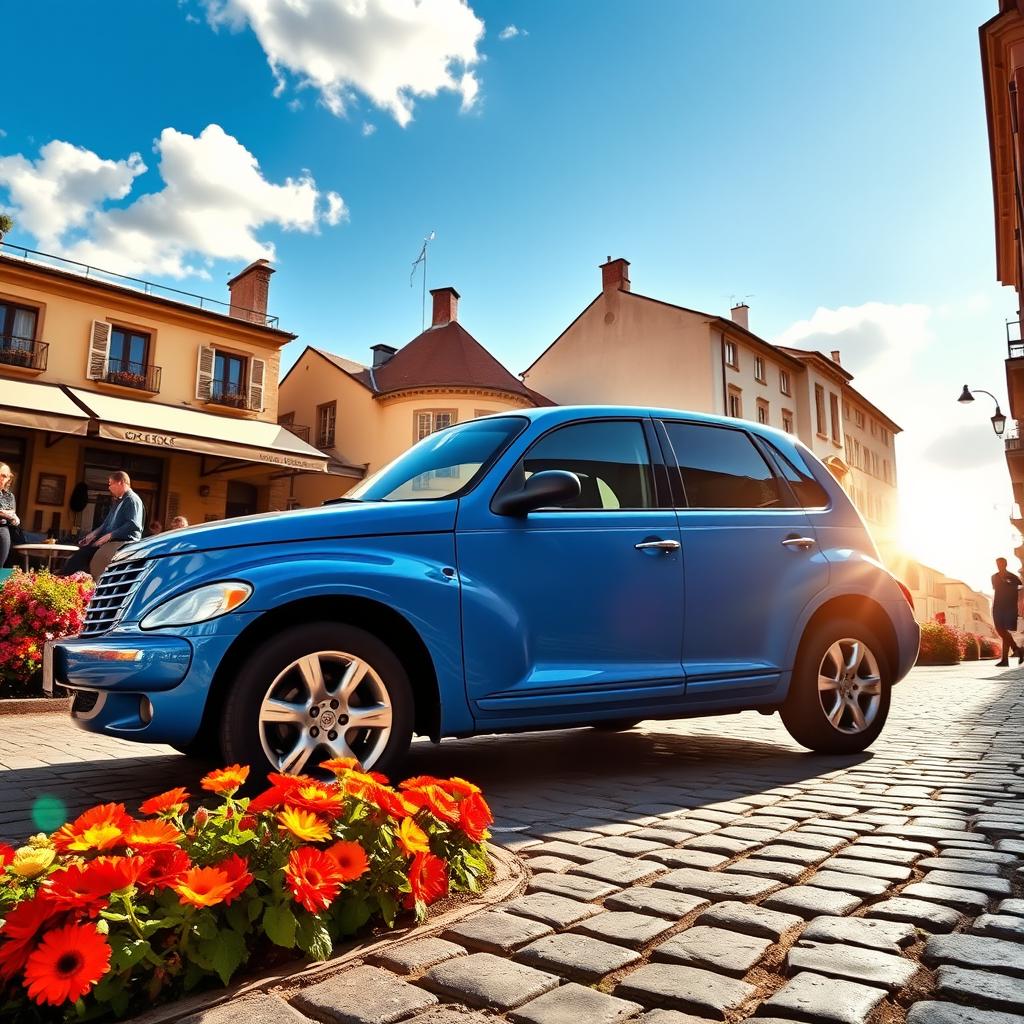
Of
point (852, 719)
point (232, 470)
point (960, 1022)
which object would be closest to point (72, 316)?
point (232, 470)

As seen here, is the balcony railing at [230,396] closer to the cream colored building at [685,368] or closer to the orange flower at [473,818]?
the cream colored building at [685,368]

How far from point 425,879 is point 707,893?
0.82m

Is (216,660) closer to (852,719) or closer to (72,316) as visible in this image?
(852,719)

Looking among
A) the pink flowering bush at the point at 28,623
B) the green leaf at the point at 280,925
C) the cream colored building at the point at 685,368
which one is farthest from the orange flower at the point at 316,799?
the cream colored building at the point at 685,368

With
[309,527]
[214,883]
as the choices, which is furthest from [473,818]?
[309,527]

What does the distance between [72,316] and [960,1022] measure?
22.8m

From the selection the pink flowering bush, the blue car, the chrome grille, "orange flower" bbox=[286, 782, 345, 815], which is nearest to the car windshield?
the blue car

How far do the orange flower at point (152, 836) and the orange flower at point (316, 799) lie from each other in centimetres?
27

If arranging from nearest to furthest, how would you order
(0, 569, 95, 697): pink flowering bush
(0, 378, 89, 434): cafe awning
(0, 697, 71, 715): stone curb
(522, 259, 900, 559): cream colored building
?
(0, 697, 71, 715): stone curb, (0, 569, 95, 697): pink flowering bush, (0, 378, 89, 434): cafe awning, (522, 259, 900, 559): cream colored building

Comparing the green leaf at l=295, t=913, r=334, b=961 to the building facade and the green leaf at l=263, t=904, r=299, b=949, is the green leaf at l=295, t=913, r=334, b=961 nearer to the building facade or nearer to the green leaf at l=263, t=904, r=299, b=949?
the green leaf at l=263, t=904, r=299, b=949

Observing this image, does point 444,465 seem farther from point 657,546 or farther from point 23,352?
point 23,352

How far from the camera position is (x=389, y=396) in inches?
1117

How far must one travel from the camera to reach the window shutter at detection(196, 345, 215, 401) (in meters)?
22.7

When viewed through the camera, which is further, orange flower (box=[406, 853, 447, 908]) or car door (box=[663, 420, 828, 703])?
car door (box=[663, 420, 828, 703])
